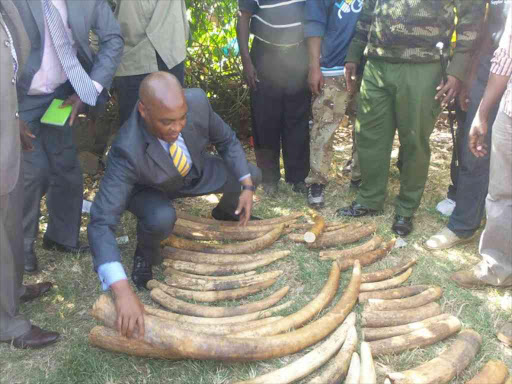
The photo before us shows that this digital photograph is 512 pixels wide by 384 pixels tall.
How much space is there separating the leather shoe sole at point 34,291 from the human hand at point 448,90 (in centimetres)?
306

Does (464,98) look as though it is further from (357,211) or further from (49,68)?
(49,68)

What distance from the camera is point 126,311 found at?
9.17 ft

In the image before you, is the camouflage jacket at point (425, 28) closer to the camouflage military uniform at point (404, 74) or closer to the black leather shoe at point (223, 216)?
the camouflage military uniform at point (404, 74)

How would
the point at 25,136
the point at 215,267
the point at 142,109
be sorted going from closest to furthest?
the point at 142,109, the point at 25,136, the point at 215,267

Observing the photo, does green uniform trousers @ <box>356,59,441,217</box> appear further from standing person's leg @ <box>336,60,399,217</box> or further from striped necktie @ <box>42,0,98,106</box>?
striped necktie @ <box>42,0,98,106</box>

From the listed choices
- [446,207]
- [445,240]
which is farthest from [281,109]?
[445,240]

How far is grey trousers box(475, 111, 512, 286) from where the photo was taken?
3.19m

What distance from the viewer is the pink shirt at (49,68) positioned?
3.58 meters

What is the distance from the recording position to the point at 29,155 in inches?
147

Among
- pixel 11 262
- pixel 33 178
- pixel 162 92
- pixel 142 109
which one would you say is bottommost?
pixel 11 262

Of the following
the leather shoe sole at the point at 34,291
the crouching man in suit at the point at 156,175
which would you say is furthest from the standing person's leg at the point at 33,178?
the crouching man in suit at the point at 156,175

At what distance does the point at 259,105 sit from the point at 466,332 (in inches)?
102

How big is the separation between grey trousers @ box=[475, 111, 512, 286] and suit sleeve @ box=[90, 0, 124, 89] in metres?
2.52

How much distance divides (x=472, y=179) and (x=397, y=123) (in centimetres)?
69
